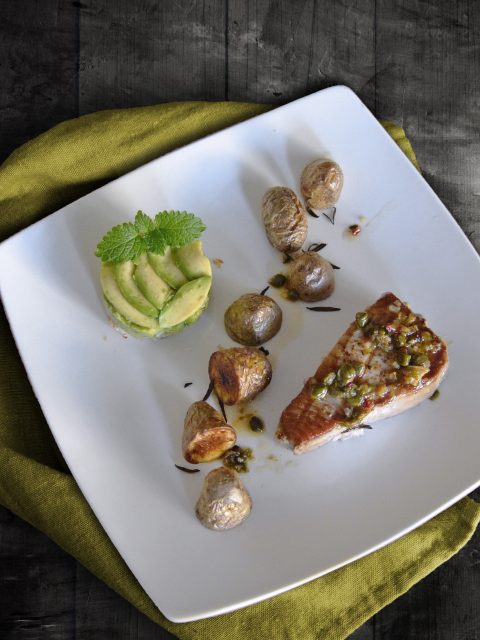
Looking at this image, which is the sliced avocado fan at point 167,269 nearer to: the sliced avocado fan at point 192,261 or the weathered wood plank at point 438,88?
the sliced avocado fan at point 192,261

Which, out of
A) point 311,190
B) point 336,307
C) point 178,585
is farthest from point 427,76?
point 178,585

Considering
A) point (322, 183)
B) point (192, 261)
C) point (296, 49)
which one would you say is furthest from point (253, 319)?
point (296, 49)

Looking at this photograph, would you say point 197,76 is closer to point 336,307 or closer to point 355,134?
point 355,134

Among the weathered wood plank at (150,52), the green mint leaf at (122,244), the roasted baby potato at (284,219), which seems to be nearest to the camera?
the green mint leaf at (122,244)

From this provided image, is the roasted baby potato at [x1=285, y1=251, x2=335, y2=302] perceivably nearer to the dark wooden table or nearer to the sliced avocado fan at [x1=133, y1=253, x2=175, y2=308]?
the sliced avocado fan at [x1=133, y1=253, x2=175, y2=308]

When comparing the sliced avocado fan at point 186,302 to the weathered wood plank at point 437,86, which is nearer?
the sliced avocado fan at point 186,302

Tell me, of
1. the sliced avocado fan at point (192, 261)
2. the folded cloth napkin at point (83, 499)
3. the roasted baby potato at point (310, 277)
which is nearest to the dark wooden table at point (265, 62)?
the folded cloth napkin at point (83, 499)

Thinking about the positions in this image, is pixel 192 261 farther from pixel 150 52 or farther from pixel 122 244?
pixel 150 52
